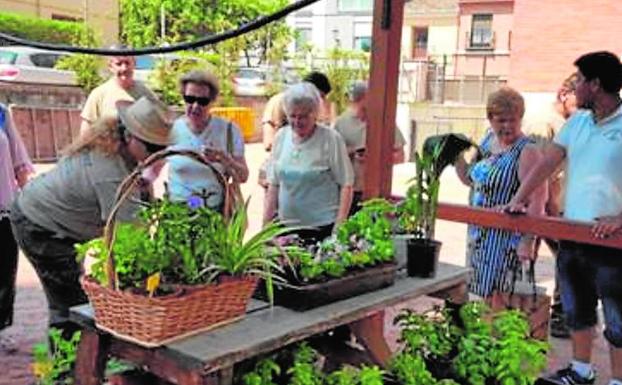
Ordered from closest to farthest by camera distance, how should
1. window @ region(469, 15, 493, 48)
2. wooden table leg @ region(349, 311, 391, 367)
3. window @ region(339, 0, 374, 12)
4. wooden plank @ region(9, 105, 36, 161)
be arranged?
wooden table leg @ region(349, 311, 391, 367) < wooden plank @ region(9, 105, 36, 161) < window @ region(469, 15, 493, 48) < window @ region(339, 0, 374, 12)

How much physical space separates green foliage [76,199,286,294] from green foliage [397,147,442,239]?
0.71 m

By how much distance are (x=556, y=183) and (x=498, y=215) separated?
61.8 inches

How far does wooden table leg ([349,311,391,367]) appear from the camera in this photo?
97.0 inches

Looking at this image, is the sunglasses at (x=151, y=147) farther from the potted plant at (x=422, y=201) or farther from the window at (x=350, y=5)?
the window at (x=350, y=5)

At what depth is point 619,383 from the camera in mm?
3285

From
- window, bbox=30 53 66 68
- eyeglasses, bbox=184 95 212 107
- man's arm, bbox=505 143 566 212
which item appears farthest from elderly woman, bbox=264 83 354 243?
window, bbox=30 53 66 68

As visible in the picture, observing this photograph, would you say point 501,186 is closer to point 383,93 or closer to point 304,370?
point 383,93

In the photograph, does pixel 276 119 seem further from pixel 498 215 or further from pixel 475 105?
pixel 475 105

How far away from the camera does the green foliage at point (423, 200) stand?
2.65 metres

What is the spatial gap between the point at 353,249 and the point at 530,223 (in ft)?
3.53

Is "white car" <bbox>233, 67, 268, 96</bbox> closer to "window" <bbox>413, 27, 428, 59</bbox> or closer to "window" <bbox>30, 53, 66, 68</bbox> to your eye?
"window" <bbox>30, 53, 66, 68</bbox>

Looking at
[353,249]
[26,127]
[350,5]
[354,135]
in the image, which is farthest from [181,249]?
[350,5]

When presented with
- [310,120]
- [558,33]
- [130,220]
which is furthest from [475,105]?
[130,220]

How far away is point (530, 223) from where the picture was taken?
3.19 m
